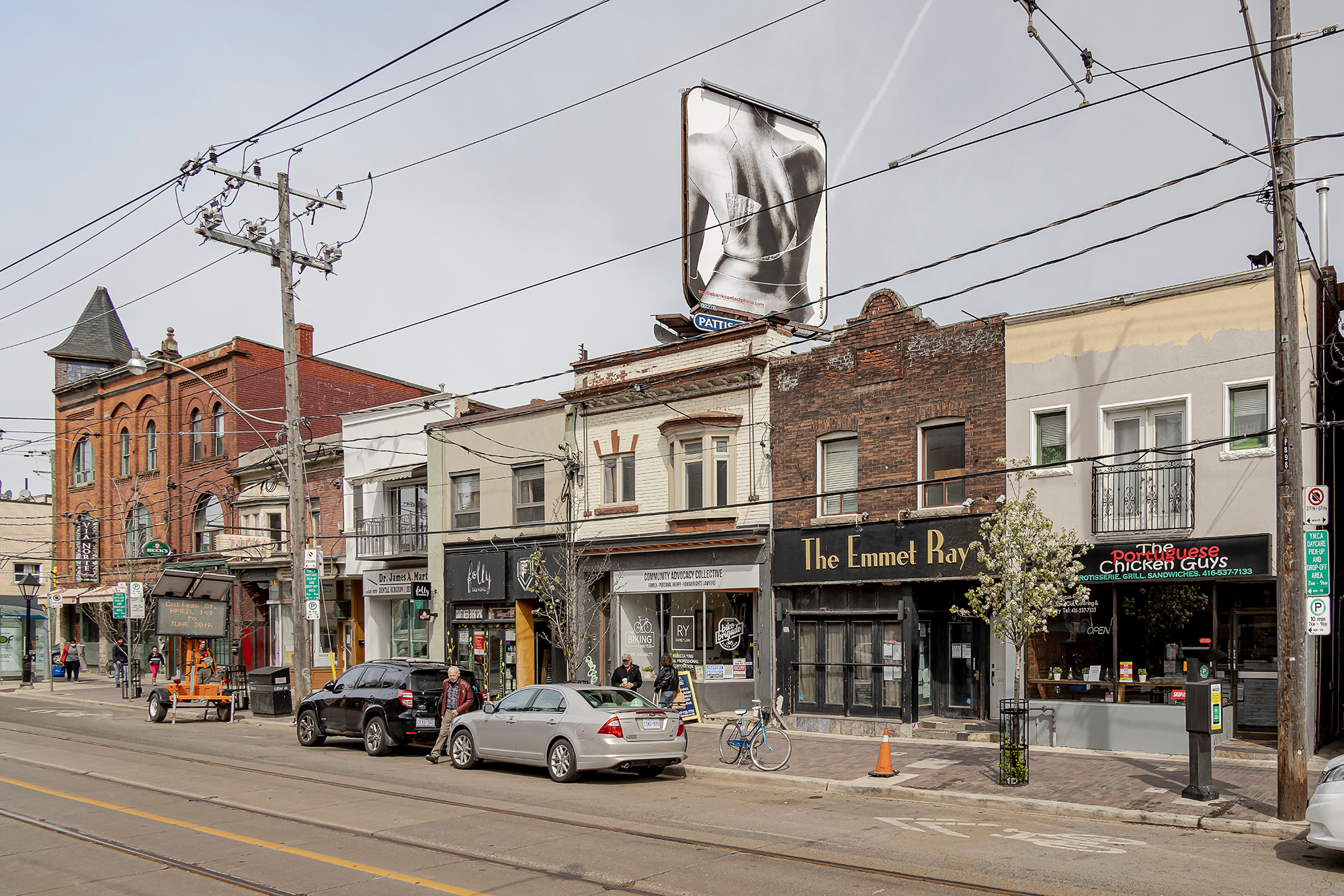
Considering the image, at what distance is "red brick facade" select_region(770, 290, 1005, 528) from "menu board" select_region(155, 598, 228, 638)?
54.7ft

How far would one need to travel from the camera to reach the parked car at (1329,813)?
9.75m

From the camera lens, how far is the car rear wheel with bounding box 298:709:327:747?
21.8m

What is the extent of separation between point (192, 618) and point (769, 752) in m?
19.0

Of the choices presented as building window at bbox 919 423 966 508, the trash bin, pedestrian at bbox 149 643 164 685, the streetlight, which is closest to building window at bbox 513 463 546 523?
the trash bin

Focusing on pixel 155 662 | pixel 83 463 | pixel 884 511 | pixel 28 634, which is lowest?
pixel 155 662

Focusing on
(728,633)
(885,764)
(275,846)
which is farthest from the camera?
(728,633)

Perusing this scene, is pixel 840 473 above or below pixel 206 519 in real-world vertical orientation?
above

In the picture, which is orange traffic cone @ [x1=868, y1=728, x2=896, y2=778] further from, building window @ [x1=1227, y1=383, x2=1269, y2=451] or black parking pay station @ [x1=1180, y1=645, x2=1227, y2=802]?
building window @ [x1=1227, y1=383, x2=1269, y2=451]

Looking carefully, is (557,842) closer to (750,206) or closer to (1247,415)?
(750,206)

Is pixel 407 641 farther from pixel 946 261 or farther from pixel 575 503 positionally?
pixel 946 261

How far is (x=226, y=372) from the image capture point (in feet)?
142

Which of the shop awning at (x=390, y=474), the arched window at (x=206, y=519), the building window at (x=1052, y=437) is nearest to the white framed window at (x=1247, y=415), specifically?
the building window at (x=1052, y=437)

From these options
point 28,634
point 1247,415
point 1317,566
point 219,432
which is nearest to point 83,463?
point 28,634

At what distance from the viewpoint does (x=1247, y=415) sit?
1727 cm
